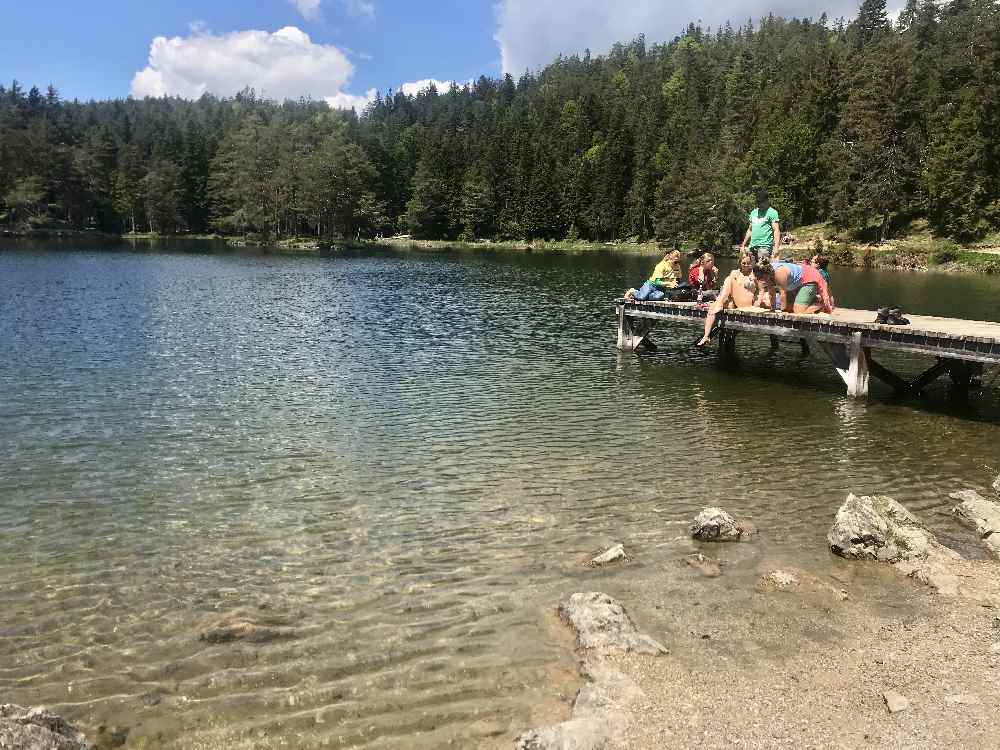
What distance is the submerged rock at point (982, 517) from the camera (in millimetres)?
10219

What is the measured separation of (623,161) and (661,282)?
10657cm

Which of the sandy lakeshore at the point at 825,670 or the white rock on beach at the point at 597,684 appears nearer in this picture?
the white rock on beach at the point at 597,684

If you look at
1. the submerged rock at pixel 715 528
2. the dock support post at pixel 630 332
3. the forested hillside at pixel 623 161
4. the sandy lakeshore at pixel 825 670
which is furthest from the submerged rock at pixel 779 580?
the forested hillside at pixel 623 161

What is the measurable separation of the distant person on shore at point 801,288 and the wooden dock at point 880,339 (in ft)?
2.20

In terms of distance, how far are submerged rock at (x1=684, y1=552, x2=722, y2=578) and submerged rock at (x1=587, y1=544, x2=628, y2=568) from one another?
0.88 m

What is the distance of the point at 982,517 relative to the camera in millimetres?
10836

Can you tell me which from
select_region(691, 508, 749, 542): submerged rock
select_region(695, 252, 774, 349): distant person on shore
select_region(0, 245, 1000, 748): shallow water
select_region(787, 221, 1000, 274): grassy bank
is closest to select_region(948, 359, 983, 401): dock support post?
select_region(0, 245, 1000, 748): shallow water

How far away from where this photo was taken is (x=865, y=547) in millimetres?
9727

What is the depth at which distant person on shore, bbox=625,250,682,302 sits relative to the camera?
84.7ft

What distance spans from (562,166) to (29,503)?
426 ft

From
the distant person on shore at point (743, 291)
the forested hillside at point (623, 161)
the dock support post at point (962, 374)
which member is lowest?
the dock support post at point (962, 374)

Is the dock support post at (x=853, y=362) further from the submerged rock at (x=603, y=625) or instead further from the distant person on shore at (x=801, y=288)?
the submerged rock at (x=603, y=625)

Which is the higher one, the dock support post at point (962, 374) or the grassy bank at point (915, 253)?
the grassy bank at point (915, 253)

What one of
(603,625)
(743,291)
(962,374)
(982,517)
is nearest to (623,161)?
(743,291)
